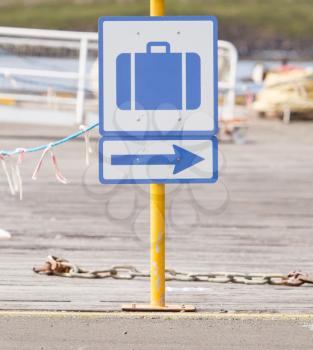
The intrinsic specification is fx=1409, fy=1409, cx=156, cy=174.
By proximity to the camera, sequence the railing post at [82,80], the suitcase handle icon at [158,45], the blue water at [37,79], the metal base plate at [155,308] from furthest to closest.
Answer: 1. the blue water at [37,79]
2. the railing post at [82,80]
3. the metal base plate at [155,308]
4. the suitcase handle icon at [158,45]

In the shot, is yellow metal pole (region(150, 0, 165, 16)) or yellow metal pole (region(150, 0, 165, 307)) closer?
yellow metal pole (region(150, 0, 165, 16))

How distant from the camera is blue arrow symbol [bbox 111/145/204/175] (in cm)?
809

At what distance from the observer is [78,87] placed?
2398cm

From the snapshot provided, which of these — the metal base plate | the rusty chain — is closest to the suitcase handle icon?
the metal base plate

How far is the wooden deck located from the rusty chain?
65 mm

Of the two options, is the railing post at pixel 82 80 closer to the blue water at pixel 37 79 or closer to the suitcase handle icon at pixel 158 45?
the blue water at pixel 37 79

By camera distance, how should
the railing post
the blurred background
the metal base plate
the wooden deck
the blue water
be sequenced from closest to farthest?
the metal base plate → the wooden deck → the railing post → the blurred background → the blue water

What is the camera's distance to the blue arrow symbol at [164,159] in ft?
26.5

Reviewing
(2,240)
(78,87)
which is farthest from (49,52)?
(2,240)

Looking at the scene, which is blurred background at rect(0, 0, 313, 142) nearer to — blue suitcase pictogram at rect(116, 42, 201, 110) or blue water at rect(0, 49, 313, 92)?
blue water at rect(0, 49, 313, 92)

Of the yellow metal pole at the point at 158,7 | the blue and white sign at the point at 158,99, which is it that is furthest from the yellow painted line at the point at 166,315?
the yellow metal pole at the point at 158,7

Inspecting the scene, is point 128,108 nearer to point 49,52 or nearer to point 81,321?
point 81,321

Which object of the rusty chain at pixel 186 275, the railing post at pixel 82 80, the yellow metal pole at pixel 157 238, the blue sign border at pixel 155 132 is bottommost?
the rusty chain at pixel 186 275

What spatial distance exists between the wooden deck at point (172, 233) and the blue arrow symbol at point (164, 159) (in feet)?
3.04
